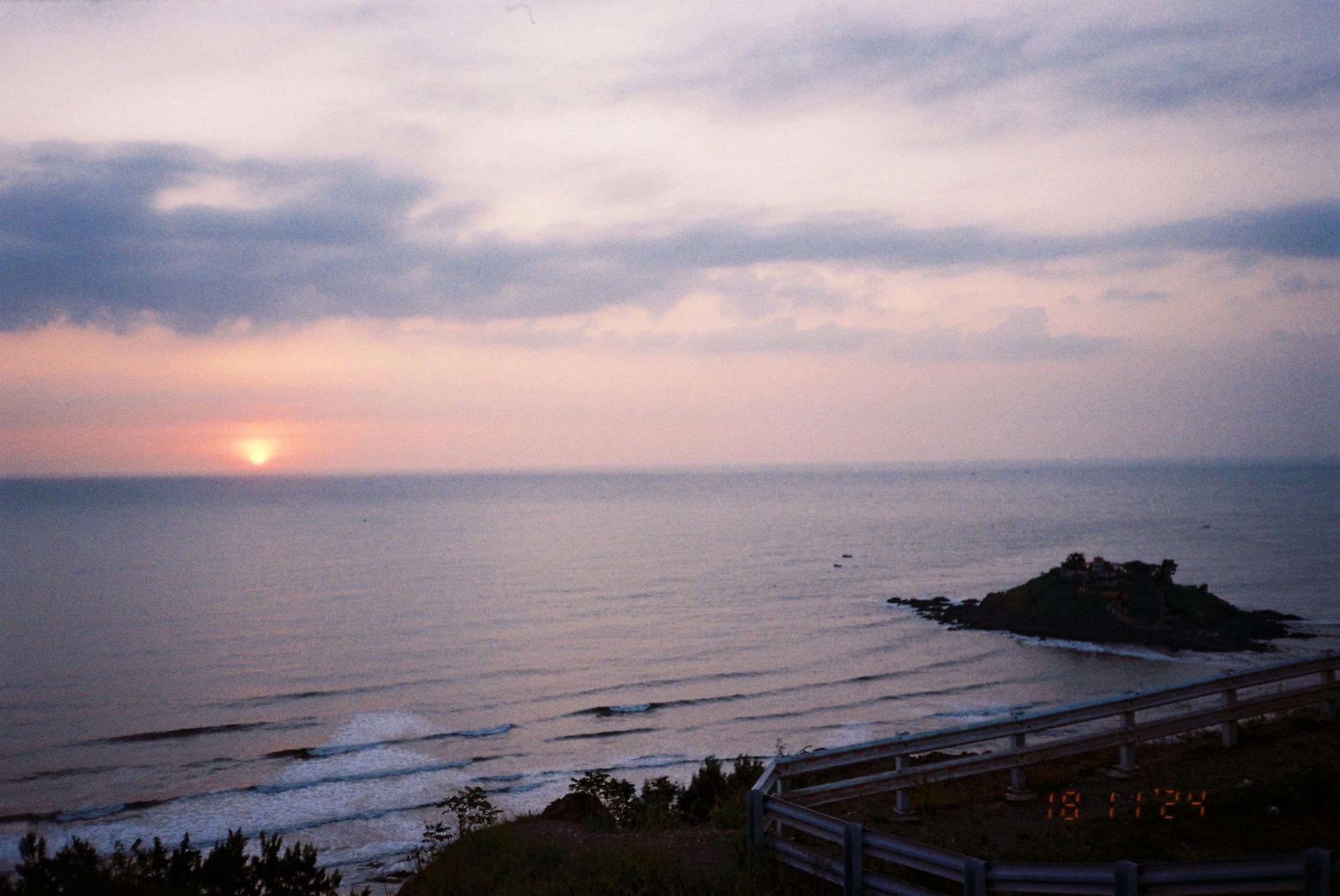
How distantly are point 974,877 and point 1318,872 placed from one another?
2.42 metres

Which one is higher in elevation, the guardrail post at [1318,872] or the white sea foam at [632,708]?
the guardrail post at [1318,872]

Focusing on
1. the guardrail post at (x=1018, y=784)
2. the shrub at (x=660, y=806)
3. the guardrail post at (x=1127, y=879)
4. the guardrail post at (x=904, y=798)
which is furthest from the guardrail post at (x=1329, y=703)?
the shrub at (x=660, y=806)

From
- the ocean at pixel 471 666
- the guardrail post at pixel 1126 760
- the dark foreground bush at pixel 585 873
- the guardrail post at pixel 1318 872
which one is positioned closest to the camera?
the guardrail post at pixel 1318 872

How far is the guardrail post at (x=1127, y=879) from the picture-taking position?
250 inches

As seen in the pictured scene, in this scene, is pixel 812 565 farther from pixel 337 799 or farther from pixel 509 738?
pixel 337 799

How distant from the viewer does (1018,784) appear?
1151cm

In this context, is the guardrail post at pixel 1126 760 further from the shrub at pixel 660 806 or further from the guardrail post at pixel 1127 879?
the shrub at pixel 660 806

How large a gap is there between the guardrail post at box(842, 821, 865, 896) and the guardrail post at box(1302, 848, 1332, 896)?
3.53 meters

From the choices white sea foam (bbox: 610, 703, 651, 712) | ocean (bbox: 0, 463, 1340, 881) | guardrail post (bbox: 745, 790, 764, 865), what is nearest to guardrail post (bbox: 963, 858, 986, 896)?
guardrail post (bbox: 745, 790, 764, 865)

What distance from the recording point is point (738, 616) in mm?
54469

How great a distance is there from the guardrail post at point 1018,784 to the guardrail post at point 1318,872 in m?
5.81

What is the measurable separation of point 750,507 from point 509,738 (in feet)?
451

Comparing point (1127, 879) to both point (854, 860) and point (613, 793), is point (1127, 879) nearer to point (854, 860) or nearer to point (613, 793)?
point (854, 860)

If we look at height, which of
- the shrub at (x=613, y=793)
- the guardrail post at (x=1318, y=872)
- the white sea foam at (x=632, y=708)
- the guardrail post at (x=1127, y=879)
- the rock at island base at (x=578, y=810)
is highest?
the guardrail post at (x=1318, y=872)
